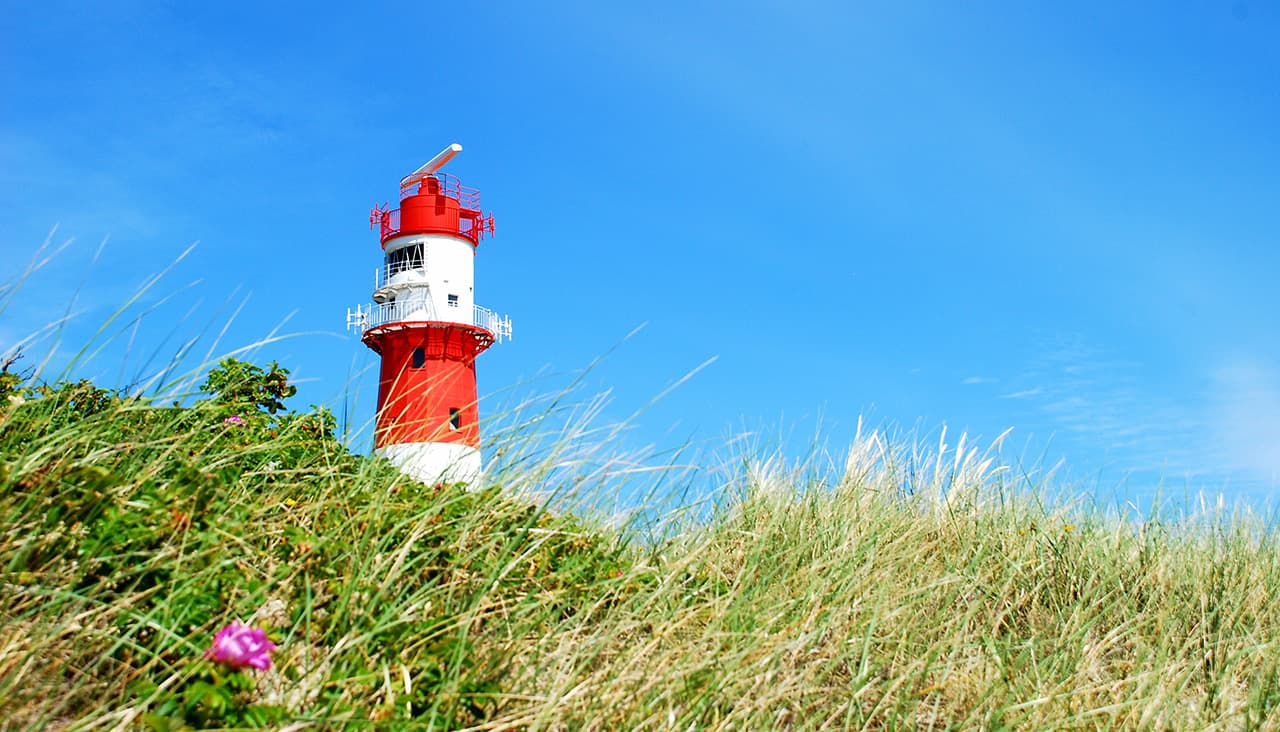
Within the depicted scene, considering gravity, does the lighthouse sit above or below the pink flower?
above

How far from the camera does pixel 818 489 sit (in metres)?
5.20

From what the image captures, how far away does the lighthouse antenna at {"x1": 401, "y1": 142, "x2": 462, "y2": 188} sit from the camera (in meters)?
23.9

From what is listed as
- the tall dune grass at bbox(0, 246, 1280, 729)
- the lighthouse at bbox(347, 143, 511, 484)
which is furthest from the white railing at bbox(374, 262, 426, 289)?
the tall dune grass at bbox(0, 246, 1280, 729)

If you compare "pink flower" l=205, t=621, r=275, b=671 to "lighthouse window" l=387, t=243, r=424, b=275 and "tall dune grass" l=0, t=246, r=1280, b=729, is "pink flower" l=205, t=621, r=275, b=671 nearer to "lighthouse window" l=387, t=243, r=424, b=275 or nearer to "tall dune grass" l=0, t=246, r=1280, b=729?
"tall dune grass" l=0, t=246, r=1280, b=729

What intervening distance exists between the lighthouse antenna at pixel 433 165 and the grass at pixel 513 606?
1976 cm

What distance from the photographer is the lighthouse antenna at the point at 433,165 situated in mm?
23891

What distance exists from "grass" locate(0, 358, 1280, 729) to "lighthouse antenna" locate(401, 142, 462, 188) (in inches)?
778

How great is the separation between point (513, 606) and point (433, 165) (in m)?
22.2

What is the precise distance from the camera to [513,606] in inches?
134

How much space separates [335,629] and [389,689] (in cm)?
40

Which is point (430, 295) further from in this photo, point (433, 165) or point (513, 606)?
A: point (513, 606)

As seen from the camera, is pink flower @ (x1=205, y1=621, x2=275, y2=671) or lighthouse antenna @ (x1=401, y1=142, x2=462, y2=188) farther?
lighthouse antenna @ (x1=401, y1=142, x2=462, y2=188)

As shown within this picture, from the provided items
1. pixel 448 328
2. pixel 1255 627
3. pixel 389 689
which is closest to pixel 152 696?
pixel 389 689

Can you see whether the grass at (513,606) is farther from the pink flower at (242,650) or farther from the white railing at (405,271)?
the white railing at (405,271)
